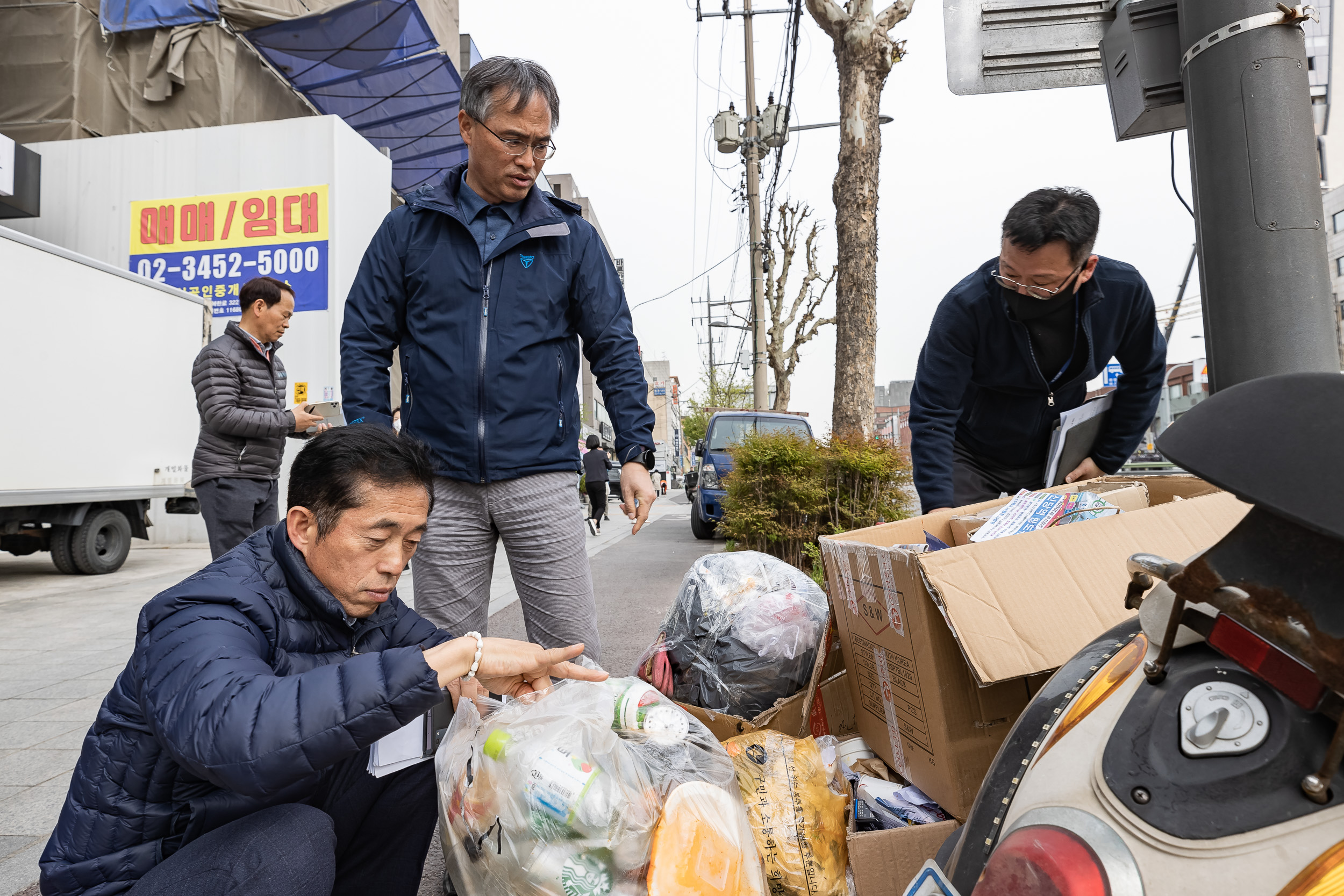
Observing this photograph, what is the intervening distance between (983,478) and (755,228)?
42.8ft

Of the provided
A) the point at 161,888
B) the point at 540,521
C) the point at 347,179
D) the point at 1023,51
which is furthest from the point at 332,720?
the point at 347,179

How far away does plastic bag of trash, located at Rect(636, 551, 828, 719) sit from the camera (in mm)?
2502

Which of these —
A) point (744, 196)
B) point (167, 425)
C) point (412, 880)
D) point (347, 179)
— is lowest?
point (412, 880)

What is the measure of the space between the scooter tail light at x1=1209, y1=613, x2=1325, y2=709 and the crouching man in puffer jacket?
45.4 inches

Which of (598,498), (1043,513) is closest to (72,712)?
(1043,513)

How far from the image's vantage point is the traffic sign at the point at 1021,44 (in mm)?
2664

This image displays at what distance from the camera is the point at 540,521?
232cm

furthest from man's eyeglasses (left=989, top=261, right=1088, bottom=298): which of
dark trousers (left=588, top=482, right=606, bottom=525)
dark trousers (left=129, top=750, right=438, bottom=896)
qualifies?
dark trousers (left=588, top=482, right=606, bottom=525)

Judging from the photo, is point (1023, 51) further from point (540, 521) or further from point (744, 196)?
point (744, 196)

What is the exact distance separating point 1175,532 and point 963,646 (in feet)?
1.99

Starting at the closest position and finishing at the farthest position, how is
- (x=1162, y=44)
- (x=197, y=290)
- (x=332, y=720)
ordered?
(x=332, y=720), (x=1162, y=44), (x=197, y=290)

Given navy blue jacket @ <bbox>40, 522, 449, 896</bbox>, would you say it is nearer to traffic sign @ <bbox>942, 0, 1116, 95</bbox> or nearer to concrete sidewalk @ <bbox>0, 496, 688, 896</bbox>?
concrete sidewalk @ <bbox>0, 496, 688, 896</bbox>

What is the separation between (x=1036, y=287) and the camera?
2.55 m

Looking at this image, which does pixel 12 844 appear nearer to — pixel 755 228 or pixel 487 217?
pixel 487 217
